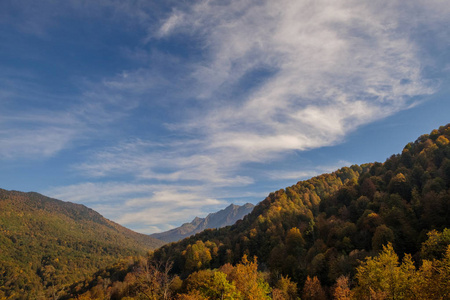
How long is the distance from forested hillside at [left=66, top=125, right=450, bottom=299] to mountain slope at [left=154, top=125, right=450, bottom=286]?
13.4 inches

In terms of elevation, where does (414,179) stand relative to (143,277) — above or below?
above

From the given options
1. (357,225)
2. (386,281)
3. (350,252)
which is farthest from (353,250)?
(386,281)

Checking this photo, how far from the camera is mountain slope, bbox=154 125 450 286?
87625 millimetres

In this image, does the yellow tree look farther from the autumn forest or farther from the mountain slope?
the mountain slope

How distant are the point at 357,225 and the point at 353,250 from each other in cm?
1902

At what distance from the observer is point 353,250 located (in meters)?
92.4

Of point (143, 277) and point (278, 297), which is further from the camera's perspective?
point (278, 297)

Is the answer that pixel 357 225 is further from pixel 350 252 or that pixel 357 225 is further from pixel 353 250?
pixel 350 252

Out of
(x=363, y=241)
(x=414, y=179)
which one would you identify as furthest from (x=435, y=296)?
(x=414, y=179)

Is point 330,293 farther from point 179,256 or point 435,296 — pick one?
point 179,256

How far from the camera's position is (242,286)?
51125mm

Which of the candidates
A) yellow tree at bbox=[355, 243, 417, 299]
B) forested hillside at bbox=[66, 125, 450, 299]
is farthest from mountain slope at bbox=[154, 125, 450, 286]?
yellow tree at bbox=[355, 243, 417, 299]

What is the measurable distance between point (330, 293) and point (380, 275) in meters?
36.9

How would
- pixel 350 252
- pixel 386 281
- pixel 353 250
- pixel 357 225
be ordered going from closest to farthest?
pixel 386 281, pixel 350 252, pixel 353 250, pixel 357 225
